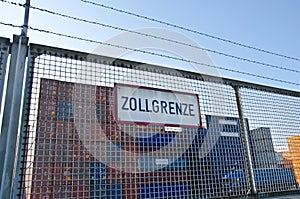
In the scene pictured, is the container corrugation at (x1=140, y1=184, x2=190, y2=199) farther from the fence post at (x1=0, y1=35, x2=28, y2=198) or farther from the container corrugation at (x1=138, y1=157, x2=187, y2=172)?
the fence post at (x1=0, y1=35, x2=28, y2=198)

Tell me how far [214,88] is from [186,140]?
1.96ft

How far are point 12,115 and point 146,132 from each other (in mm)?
1017

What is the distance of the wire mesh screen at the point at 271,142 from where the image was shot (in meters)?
2.32

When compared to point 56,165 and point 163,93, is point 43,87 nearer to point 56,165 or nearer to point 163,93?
point 56,165

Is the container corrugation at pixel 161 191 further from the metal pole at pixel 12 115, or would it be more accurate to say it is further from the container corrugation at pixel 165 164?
the metal pole at pixel 12 115

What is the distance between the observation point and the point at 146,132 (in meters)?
1.97

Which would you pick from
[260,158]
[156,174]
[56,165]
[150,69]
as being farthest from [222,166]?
[56,165]

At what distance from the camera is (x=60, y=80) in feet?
5.32

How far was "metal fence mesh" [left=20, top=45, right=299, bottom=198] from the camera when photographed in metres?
1.50

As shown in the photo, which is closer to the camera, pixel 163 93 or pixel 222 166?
pixel 163 93

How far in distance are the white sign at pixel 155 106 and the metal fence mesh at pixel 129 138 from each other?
0.14 feet

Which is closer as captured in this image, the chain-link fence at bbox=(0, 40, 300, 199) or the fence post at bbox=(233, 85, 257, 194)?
the chain-link fence at bbox=(0, 40, 300, 199)

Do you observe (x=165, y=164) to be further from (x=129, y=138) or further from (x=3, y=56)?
(x=3, y=56)

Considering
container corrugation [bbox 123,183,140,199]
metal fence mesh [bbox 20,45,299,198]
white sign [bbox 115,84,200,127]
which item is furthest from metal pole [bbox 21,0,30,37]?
container corrugation [bbox 123,183,140,199]
